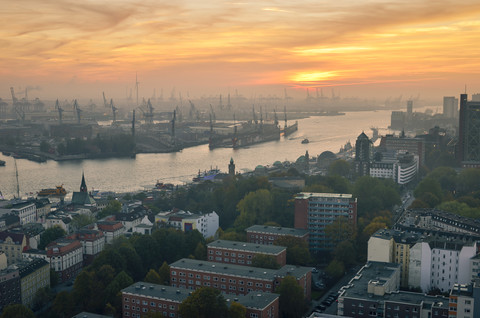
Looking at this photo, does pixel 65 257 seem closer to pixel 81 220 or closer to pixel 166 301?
pixel 81 220

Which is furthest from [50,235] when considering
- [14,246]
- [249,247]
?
[249,247]

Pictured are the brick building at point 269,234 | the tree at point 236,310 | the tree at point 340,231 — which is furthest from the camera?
the tree at point 340,231

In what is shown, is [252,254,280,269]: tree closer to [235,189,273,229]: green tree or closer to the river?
[235,189,273,229]: green tree

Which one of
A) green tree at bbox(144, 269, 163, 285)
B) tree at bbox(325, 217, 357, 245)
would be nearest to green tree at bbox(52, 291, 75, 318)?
green tree at bbox(144, 269, 163, 285)

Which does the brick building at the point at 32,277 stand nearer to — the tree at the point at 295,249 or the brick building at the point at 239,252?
the brick building at the point at 239,252

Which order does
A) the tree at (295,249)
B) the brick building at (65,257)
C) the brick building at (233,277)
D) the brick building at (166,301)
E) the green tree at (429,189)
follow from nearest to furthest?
1. the brick building at (166,301)
2. the brick building at (233,277)
3. the brick building at (65,257)
4. the tree at (295,249)
5. the green tree at (429,189)

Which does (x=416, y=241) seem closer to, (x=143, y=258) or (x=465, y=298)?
(x=465, y=298)

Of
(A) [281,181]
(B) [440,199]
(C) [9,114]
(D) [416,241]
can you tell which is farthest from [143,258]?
(C) [9,114]

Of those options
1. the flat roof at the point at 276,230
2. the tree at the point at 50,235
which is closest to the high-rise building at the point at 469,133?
the flat roof at the point at 276,230
